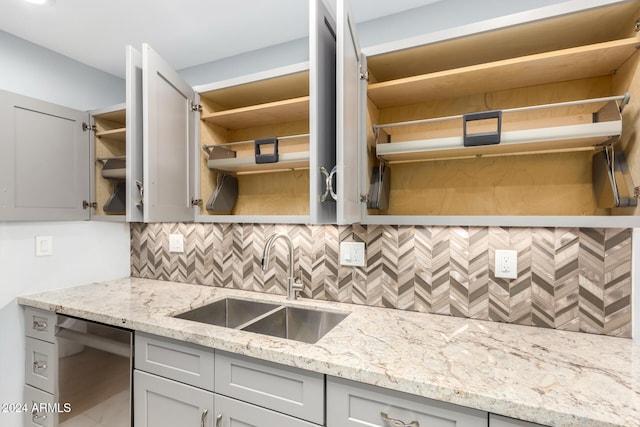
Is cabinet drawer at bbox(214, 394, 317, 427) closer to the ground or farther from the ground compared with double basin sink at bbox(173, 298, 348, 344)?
closer to the ground

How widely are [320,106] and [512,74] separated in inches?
31.4

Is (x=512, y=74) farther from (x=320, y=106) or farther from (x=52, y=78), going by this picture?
(x=52, y=78)

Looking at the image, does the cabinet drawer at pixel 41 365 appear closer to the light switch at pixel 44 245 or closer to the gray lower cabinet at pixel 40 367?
the gray lower cabinet at pixel 40 367

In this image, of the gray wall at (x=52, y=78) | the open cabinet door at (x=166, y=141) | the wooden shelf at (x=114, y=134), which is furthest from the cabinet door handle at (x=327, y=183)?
the gray wall at (x=52, y=78)

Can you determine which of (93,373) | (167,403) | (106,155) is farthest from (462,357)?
(106,155)

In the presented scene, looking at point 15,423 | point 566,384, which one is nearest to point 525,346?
point 566,384

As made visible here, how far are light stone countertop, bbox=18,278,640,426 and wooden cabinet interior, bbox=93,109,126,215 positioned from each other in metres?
0.80

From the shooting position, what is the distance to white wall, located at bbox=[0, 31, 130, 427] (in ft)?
6.06

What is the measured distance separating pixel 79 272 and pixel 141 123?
3.93ft

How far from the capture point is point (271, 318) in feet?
5.36

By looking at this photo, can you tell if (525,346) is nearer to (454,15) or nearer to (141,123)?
(454,15)

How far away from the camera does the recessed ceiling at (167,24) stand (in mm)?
1694

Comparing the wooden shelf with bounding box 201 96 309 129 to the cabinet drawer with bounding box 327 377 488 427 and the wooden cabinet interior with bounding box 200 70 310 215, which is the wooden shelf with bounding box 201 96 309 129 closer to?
the wooden cabinet interior with bounding box 200 70 310 215

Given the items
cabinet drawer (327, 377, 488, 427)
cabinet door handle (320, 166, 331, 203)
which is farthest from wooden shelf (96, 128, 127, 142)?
cabinet drawer (327, 377, 488, 427)
